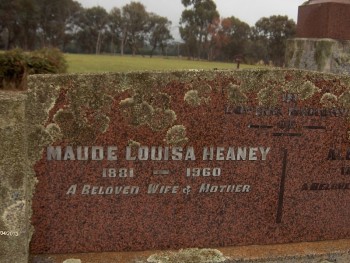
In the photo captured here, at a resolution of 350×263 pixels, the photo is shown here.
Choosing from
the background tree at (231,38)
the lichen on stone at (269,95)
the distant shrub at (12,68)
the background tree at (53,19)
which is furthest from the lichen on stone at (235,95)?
the background tree at (231,38)

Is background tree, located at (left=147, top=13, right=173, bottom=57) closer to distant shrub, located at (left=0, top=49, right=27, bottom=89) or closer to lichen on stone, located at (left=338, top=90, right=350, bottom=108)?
distant shrub, located at (left=0, top=49, right=27, bottom=89)

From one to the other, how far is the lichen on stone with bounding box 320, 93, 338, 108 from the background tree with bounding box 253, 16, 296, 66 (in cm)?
5037

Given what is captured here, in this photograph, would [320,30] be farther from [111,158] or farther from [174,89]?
[111,158]

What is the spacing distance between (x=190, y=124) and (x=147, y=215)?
64cm

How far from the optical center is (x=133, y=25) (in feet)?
199

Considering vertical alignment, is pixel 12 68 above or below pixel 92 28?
below

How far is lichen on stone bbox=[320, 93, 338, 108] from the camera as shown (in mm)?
2846

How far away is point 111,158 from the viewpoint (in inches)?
102

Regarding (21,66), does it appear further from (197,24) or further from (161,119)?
(197,24)

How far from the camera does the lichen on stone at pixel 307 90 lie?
111 inches

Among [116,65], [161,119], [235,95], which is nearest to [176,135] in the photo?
[161,119]

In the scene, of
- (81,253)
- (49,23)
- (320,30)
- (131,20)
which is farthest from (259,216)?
(131,20)

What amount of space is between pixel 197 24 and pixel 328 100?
58.4 metres

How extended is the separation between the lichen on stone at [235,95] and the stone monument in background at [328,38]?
2.25 metres
